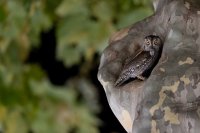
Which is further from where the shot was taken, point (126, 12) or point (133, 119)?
point (126, 12)

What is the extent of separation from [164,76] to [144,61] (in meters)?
0.04

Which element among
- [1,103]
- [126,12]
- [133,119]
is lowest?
[1,103]

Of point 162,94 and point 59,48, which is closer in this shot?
point 162,94

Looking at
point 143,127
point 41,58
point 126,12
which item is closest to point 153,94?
point 143,127

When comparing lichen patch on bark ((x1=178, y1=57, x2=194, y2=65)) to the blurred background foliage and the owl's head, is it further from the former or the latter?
the blurred background foliage

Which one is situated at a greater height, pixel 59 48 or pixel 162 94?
pixel 162 94

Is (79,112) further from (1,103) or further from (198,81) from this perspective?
(198,81)

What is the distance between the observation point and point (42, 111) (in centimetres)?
140

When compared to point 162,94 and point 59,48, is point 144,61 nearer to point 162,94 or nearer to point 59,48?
point 162,94

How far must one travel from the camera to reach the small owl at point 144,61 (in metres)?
0.56

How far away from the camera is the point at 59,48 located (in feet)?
4.64

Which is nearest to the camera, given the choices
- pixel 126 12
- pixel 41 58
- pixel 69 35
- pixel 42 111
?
pixel 126 12

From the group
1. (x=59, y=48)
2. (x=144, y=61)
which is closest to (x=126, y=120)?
(x=144, y=61)

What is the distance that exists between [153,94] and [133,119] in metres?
0.04
